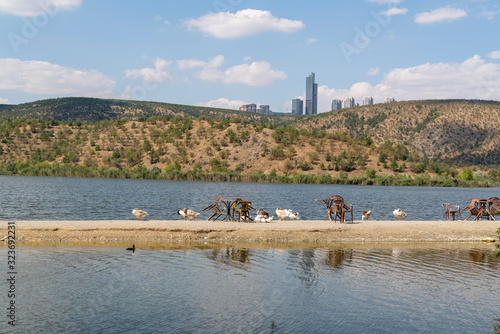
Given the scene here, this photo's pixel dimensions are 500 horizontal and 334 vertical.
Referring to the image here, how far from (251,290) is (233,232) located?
9166mm

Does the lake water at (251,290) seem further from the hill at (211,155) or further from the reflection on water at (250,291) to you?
the hill at (211,155)

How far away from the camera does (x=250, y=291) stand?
13820mm

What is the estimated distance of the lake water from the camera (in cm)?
1106

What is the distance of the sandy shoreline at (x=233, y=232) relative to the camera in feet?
69.7

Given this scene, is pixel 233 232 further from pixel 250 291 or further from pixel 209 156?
pixel 209 156

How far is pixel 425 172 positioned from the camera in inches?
4985

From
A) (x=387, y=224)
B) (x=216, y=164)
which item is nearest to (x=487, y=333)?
(x=387, y=224)

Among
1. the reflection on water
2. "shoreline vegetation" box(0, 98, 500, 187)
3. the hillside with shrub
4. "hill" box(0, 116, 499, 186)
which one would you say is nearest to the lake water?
the reflection on water

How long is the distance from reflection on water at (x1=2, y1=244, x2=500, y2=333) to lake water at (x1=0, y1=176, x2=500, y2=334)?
0.03 metres

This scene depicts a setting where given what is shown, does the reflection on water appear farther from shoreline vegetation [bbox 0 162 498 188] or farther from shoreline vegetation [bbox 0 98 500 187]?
shoreline vegetation [bbox 0 98 500 187]

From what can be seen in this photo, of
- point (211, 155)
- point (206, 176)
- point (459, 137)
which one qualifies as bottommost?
point (206, 176)

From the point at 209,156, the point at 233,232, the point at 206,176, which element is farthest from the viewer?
the point at 209,156

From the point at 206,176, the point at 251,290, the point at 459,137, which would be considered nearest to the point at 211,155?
the point at 206,176

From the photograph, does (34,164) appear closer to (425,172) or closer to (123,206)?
(123,206)
